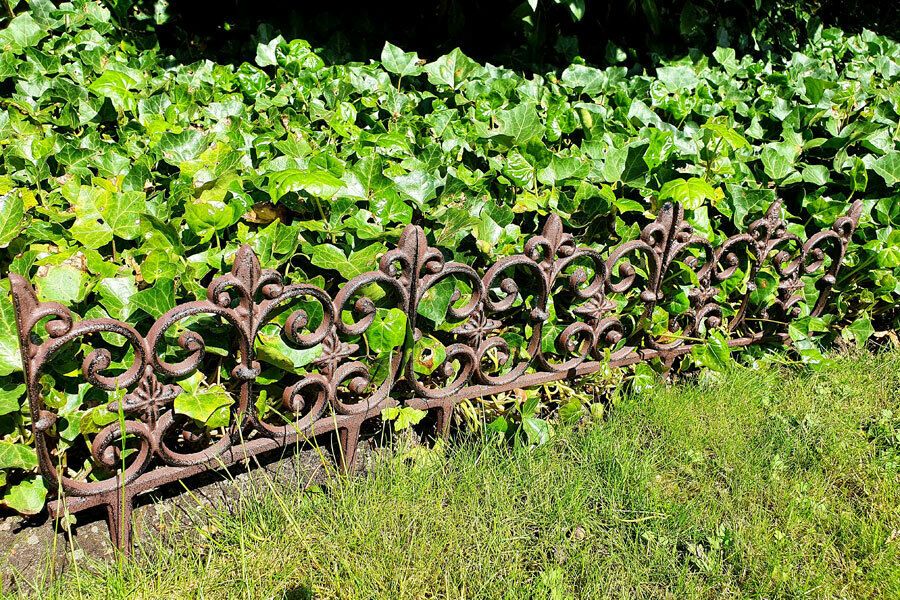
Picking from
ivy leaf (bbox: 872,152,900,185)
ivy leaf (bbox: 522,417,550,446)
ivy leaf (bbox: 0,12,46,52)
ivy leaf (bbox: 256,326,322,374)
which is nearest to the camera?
ivy leaf (bbox: 256,326,322,374)

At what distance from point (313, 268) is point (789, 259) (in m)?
2.04

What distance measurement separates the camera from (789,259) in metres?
3.05

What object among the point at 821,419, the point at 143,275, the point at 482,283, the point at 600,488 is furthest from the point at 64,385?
the point at 821,419

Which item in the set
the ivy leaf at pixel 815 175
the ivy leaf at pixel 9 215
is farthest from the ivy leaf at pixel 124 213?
the ivy leaf at pixel 815 175

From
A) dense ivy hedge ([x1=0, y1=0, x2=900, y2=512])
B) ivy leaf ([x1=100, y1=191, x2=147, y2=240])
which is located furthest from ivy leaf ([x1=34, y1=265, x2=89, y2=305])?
ivy leaf ([x1=100, y1=191, x2=147, y2=240])

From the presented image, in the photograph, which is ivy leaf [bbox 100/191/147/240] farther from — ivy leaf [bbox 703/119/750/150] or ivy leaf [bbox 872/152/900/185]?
ivy leaf [bbox 872/152/900/185]

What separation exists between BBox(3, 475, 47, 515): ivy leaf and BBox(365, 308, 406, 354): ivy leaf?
940 millimetres

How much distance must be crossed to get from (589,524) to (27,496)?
1575 mm

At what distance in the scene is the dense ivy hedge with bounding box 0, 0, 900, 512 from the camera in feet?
6.52

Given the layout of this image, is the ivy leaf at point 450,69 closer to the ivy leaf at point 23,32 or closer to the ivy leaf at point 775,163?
the ivy leaf at point 775,163

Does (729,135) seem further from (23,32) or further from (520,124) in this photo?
(23,32)

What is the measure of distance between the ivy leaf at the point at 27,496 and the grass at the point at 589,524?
0.68ft

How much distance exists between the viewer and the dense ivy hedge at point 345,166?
1986mm

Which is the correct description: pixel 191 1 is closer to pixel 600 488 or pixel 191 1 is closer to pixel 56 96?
pixel 56 96
